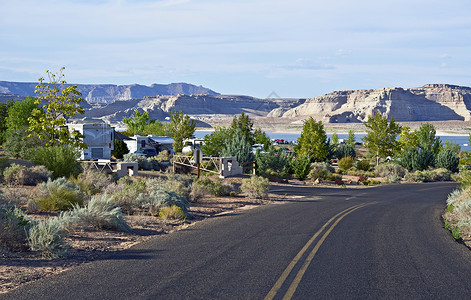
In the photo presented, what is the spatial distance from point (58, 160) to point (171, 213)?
1199cm

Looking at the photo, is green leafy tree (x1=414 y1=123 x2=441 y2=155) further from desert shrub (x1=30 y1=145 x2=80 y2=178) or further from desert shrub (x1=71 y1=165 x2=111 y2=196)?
desert shrub (x1=71 y1=165 x2=111 y2=196)

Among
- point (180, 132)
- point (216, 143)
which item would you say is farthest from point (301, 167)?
point (180, 132)

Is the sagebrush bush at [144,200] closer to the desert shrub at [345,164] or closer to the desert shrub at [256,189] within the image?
the desert shrub at [256,189]

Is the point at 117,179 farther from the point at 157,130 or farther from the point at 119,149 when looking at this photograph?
the point at 157,130

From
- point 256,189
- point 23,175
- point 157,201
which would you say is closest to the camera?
point 157,201

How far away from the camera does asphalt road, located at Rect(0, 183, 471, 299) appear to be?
A: 7.35 meters

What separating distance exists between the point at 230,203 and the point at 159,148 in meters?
43.4

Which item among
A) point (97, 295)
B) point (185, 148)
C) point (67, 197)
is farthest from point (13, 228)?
point (185, 148)

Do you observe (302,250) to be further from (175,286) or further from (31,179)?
(31,179)

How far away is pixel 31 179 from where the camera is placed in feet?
72.2

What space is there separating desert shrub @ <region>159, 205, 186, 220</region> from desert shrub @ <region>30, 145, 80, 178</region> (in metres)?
11.1

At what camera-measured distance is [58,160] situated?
25344 mm

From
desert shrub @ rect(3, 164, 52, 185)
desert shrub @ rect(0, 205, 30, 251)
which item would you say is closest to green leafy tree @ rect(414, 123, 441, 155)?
desert shrub @ rect(3, 164, 52, 185)

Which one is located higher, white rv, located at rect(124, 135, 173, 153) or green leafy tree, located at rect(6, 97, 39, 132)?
green leafy tree, located at rect(6, 97, 39, 132)
